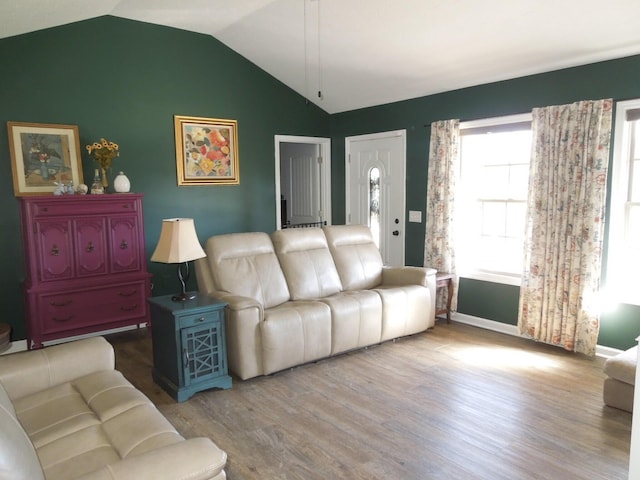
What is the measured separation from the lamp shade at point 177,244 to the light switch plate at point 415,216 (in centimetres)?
286

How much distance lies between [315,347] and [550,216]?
7.66 feet

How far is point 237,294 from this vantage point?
3.79 m

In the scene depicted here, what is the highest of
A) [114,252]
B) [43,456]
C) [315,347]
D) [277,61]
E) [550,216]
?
[277,61]

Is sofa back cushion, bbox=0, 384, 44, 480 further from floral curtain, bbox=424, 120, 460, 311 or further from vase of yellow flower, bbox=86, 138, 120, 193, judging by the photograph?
floral curtain, bbox=424, 120, 460, 311

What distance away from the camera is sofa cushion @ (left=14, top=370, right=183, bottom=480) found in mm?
1794

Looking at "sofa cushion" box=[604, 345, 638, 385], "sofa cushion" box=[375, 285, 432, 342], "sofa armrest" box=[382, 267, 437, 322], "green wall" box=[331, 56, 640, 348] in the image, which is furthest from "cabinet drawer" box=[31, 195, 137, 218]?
"sofa cushion" box=[604, 345, 638, 385]

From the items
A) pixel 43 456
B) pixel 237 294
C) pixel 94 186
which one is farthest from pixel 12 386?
pixel 94 186

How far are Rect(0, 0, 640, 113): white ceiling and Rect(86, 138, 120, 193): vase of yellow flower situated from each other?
1.10 metres

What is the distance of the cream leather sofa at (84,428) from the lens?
147 centimetres

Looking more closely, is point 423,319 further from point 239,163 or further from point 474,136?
point 239,163

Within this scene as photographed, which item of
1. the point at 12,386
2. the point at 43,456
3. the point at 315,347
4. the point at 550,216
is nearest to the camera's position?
the point at 43,456

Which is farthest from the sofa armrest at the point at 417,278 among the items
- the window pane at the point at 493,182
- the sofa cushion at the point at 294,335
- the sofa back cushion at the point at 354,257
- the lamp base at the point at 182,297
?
the lamp base at the point at 182,297

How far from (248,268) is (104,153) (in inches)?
72.4

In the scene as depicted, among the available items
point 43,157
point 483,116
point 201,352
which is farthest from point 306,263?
point 43,157
